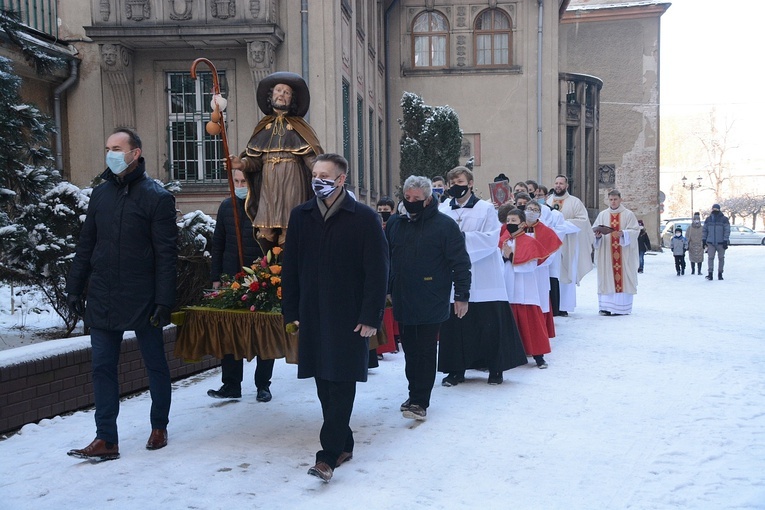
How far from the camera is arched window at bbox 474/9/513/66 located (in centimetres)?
2786

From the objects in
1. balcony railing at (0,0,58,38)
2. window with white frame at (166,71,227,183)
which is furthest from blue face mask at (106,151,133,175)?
window with white frame at (166,71,227,183)

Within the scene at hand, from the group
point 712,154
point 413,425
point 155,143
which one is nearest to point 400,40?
point 155,143

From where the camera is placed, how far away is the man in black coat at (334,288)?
5.27 meters

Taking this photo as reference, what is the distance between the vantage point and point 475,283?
27.9ft

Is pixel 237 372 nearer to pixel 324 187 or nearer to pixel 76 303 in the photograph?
pixel 76 303

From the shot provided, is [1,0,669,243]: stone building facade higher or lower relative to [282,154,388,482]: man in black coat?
higher

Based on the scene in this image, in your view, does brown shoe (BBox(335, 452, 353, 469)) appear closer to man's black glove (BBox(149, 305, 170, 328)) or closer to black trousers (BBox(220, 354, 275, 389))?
man's black glove (BBox(149, 305, 170, 328))

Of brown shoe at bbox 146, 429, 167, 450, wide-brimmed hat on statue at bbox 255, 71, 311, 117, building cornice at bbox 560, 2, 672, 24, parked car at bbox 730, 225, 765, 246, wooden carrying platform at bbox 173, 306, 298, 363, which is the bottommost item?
parked car at bbox 730, 225, 765, 246

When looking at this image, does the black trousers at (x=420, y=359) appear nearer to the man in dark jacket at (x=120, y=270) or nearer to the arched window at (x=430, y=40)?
the man in dark jacket at (x=120, y=270)

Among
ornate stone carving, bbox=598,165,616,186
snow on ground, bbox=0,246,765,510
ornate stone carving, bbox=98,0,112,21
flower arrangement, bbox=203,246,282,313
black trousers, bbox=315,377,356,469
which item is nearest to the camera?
snow on ground, bbox=0,246,765,510

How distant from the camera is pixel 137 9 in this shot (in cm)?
1670

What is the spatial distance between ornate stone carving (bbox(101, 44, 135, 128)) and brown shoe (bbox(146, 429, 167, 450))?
12.5m

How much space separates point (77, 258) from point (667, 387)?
214 inches

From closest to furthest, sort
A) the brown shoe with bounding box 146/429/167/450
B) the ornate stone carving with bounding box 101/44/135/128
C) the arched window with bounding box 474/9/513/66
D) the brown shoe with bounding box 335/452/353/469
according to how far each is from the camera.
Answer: the brown shoe with bounding box 335/452/353/469 < the brown shoe with bounding box 146/429/167/450 < the ornate stone carving with bounding box 101/44/135/128 < the arched window with bounding box 474/9/513/66
